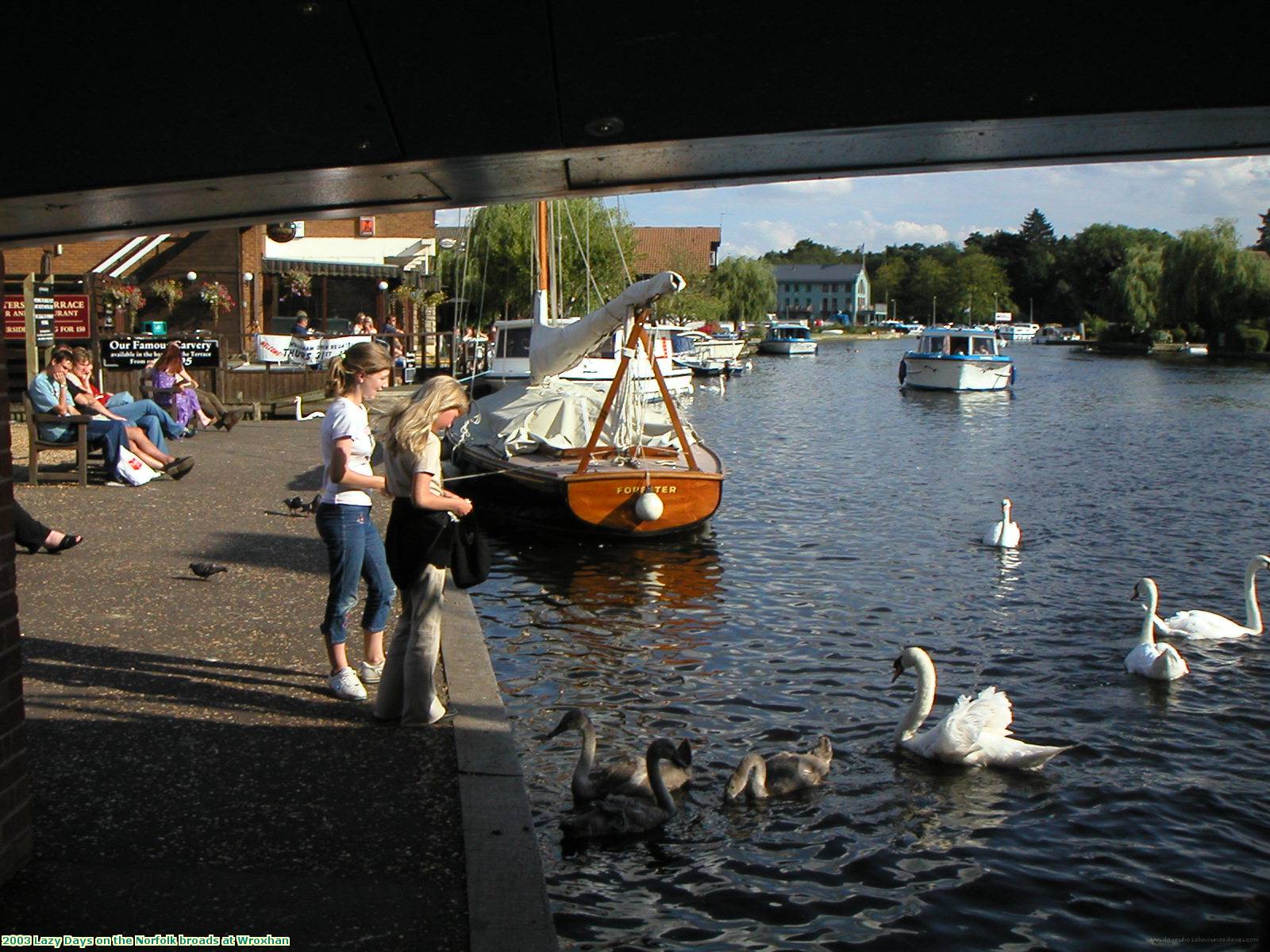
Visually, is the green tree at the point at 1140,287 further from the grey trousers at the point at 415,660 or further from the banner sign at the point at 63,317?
the grey trousers at the point at 415,660

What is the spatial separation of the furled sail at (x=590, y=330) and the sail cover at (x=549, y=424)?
42 cm

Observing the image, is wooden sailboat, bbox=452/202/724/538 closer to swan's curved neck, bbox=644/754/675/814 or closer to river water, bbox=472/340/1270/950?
river water, bbox=472/340/1270/950

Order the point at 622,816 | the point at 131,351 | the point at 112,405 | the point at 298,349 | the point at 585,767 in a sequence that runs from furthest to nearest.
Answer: the point at 298,349 < the point at 131,351 < the point at 112,405 < the point at 585,767 < the point at 622,816

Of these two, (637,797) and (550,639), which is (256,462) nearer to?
Answer: (550,639)

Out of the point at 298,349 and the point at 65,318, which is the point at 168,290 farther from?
the point at 65,318

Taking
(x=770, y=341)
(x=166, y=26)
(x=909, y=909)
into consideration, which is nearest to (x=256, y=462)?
(x=909, y=909)

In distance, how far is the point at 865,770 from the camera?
26.5 ft

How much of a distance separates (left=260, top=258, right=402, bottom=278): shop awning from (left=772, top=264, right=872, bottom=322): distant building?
147068 mm

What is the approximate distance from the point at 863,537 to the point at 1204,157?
39.7ft

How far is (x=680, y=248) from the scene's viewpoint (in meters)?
92.8

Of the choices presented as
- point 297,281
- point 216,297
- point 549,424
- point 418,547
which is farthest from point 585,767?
point 297,281

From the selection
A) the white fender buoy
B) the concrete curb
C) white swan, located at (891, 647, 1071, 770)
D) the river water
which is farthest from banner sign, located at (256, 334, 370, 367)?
white swan, located at (891, 647, 1071, 770)

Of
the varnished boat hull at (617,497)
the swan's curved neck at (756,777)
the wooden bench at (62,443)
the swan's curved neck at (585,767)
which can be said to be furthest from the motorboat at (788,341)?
the swan's curved neck at (585,767)

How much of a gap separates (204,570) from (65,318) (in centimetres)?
975
